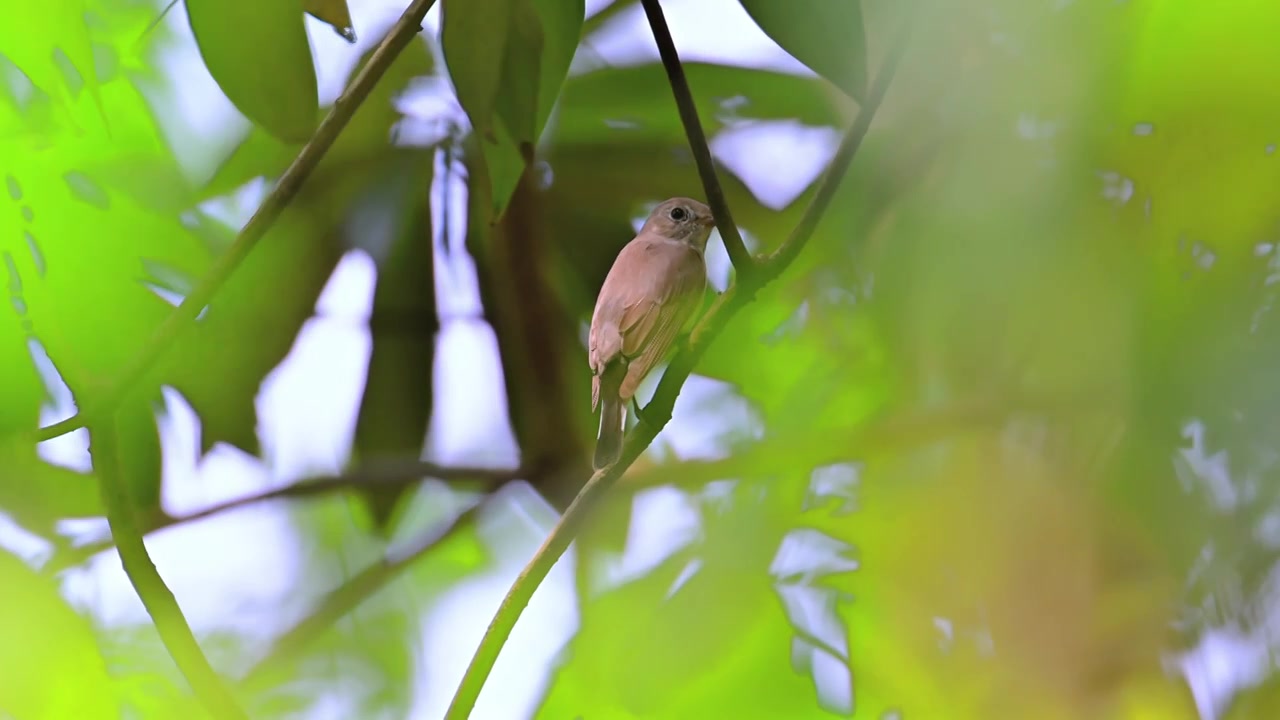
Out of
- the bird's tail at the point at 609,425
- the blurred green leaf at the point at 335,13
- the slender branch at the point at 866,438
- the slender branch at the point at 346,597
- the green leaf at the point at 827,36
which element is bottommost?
the slender branch at the point at 346,597

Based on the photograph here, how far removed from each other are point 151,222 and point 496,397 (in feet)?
1.07

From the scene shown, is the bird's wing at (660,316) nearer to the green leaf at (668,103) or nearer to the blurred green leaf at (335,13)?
the green leaf at (668,103)

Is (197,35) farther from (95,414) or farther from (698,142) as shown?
(698,142)

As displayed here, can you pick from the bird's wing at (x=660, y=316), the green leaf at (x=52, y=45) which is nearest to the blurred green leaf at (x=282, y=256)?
the green leaf at (x=52, y=45)

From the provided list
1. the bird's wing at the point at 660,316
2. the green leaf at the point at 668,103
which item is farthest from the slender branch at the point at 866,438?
the green leaf at the point at 668,103

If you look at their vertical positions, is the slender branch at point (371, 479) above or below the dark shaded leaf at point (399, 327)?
below

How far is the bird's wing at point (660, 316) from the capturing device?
71cm

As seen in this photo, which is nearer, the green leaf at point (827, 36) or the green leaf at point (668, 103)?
the green leaf at point (827, 36)

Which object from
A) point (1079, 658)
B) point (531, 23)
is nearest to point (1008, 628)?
point (1079, 658)

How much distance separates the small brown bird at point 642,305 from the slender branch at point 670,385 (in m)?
0.02

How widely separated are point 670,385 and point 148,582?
43cm

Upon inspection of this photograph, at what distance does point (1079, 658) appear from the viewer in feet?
2.35

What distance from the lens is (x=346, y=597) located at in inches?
29.5

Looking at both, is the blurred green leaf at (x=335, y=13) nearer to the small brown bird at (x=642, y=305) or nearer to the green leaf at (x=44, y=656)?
the small brown bird at (x=642, y=305)
